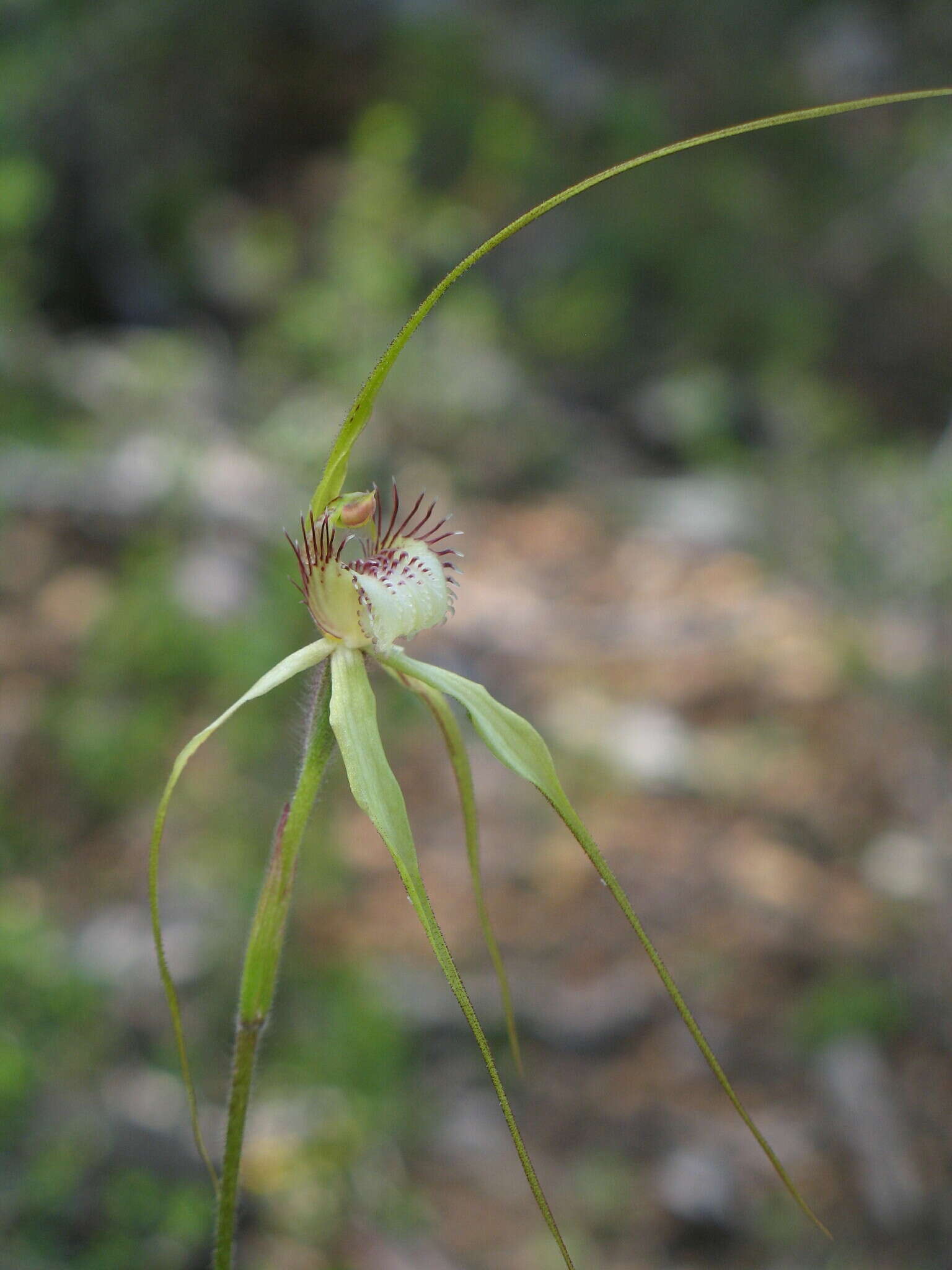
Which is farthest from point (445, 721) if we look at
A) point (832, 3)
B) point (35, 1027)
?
Answer: point (832, 3)

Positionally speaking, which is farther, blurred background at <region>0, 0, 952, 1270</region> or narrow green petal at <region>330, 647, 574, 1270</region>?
blurred background at <region>0, 0, 952, 1270</region>

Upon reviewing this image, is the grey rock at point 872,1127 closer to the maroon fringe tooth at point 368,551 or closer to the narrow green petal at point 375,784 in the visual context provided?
the narrow green petal at point 375,784

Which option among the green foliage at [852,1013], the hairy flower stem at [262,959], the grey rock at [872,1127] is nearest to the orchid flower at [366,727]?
the hairy flower stem at [262,959]

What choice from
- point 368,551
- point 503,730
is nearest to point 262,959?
point 503,730

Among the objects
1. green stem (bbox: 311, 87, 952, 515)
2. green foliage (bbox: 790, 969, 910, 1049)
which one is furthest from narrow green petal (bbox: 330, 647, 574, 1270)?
green foliage (bbox: 790, 969, 910, 1049)

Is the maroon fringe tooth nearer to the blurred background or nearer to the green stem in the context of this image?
the green stem

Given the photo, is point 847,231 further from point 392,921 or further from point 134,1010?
point 134,1010

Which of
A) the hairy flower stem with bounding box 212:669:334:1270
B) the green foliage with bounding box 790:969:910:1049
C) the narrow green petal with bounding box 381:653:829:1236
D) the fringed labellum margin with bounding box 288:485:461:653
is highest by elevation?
the green foliage with bounding box 790:969:910:1049

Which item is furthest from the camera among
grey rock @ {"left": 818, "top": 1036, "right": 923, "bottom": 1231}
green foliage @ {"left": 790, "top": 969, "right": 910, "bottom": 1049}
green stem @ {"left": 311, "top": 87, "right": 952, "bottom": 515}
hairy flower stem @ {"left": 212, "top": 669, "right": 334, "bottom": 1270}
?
green foliage @ {"left": 790, "top": 969, "right": 910, "bottom": 1049}
